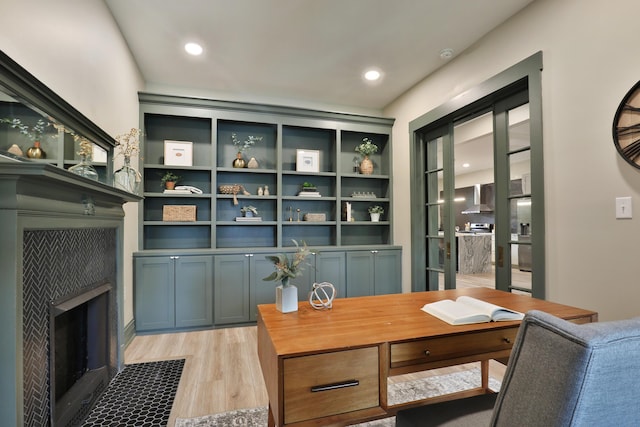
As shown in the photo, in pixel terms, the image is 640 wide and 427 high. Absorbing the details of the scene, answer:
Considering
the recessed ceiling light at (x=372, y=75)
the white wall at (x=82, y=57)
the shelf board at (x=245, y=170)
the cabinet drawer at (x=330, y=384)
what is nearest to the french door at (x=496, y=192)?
the recessed ceiling light at (x=372, y=75)

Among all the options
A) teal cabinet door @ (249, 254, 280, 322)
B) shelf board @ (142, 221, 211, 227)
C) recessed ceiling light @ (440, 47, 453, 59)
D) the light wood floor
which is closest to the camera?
the light wood floor

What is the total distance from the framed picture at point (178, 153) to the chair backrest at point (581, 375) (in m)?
3.68

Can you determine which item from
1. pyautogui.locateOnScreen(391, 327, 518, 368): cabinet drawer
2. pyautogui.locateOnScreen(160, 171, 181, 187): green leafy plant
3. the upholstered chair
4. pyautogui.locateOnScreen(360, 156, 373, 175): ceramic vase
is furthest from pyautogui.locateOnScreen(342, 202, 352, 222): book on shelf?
the upholstered chair

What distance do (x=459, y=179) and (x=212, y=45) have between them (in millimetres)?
8491

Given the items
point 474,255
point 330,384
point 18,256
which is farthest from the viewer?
point 474,255

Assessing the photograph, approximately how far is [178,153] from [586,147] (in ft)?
12.2

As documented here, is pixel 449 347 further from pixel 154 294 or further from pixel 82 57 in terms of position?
pixel 154 294

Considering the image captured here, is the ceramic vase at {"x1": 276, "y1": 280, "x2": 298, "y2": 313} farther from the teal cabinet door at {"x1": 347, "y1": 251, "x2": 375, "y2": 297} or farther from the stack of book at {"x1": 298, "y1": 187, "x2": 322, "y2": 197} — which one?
the stack of book at {"x1": 298, "y1": 187, "x2": 322, "y2": 197}

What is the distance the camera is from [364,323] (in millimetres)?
1348

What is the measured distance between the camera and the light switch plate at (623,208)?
5.88 ft

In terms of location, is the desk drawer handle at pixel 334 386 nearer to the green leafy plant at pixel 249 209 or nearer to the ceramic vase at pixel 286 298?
the ceramic vase at pixel 286 298

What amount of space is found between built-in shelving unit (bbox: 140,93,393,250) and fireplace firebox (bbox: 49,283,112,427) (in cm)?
140

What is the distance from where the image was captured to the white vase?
1.53m

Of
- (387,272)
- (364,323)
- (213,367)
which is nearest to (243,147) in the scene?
(387,272)
